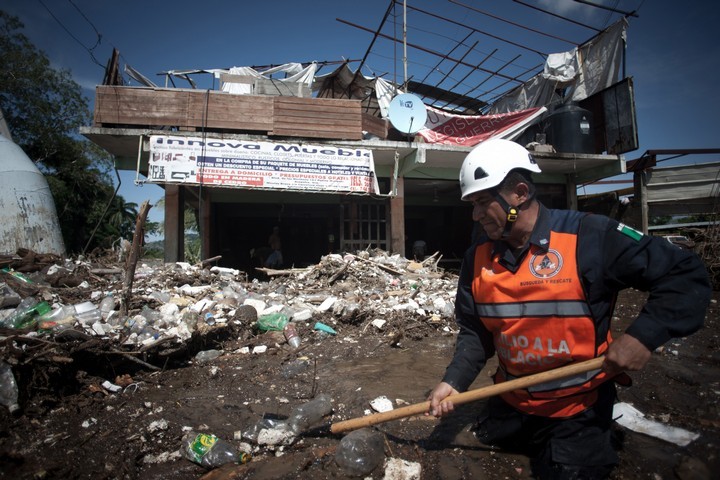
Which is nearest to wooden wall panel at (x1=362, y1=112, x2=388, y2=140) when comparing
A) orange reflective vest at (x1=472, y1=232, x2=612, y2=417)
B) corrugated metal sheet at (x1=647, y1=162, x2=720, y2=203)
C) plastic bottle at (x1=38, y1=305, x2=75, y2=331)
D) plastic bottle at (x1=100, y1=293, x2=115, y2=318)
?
plastic bottle at (x1=100, y1=293, x2=115, y2=318)

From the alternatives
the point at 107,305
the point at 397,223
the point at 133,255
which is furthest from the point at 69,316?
the point at 397,223

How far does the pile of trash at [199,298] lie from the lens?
355 centimetres

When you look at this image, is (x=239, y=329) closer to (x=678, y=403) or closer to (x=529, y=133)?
(x=678, y=403)

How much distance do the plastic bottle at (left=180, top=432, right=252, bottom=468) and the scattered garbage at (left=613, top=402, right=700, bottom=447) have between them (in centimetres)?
234

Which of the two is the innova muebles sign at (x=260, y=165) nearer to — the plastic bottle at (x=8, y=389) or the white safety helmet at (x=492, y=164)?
the plastic bottle at (x=8, y=389)

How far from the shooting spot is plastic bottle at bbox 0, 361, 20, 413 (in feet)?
8.13

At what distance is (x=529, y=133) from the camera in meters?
9.87

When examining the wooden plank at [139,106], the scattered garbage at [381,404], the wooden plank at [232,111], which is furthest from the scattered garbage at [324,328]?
the wooden plank at [139,106]

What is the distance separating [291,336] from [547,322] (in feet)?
10.4

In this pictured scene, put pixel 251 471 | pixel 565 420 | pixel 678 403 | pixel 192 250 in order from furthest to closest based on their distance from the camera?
1. pixel 192 250
2. pixel 678 403
3. pixel 251 471
4. pixel 565 420

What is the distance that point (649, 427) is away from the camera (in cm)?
221

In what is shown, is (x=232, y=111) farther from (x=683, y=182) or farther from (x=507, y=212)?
(x=683, y=182)

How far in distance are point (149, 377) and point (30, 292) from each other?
2590 millimetres

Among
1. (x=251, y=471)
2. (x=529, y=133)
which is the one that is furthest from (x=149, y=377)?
(x=529, y=133)
